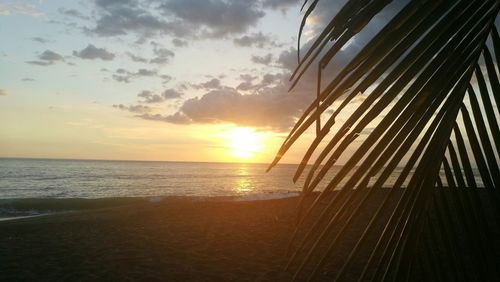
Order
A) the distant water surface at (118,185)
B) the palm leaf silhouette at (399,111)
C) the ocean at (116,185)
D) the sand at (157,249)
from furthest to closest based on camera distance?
the ocean at (116,185), the distant water surface at (118,185), the sand at (157,249), the palm leaf silhouette at (399,111)

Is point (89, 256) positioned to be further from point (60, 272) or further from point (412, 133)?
point (412, 133)

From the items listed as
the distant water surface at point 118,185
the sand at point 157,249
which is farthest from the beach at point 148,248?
the distant water surface at point 118,185

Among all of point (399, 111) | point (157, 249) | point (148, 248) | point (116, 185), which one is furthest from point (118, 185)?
point (399, 111)

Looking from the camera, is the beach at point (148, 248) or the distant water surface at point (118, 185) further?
the distant water surface at point (118, 185)

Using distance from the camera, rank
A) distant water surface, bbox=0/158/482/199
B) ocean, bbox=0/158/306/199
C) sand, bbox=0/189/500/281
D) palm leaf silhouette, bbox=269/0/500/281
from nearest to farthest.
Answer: palm leaf silhouette, bbox=269/0/500/281 → sand, bbox=0/189/500/281 → distant water surface, bbox=0/158/482/199 → ocean, bbox=0/158/306/199

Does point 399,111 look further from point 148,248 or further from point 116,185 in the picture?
point 116,185

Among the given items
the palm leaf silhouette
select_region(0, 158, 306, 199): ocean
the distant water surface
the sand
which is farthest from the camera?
select_region(0, 158, 306, 199): ocean

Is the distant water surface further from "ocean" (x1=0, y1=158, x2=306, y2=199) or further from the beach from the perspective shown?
the beach

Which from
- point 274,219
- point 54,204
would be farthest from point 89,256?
point 54,204

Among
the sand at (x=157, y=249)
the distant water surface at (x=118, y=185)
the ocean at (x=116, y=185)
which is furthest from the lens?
the ocean at (x=116, y=185)

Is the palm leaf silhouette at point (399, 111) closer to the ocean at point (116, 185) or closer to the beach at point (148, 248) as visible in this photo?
the ocean at point (116, 185)

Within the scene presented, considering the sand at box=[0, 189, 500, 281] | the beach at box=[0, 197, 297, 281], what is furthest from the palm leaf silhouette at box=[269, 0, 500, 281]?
the beach at box=[0, 197, 297, 281]

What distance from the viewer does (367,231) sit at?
776 mm

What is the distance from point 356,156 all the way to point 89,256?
9900mm
